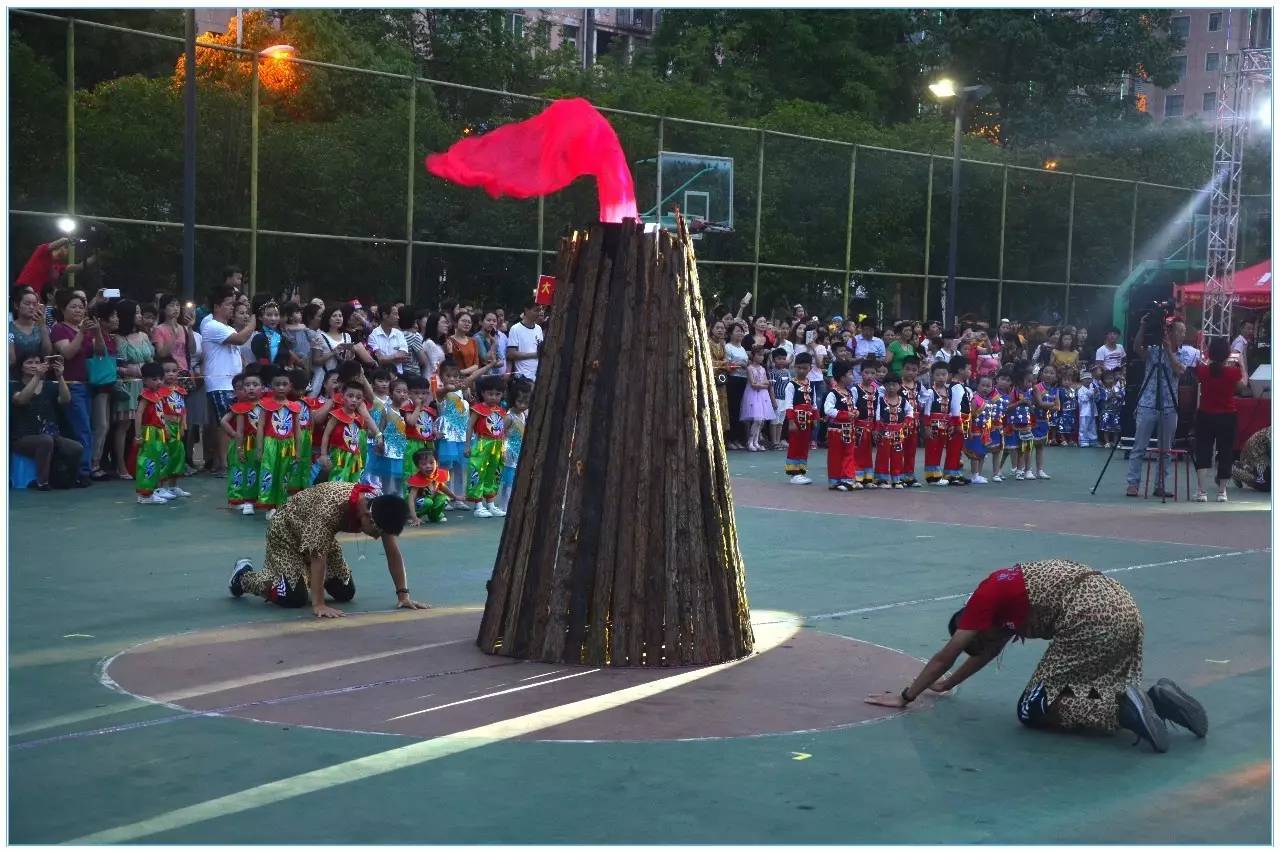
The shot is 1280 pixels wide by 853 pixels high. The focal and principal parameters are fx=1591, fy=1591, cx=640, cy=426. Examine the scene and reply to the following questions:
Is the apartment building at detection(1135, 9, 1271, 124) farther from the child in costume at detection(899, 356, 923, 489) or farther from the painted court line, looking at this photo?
the painted court line

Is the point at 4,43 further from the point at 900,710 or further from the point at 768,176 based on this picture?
the point at 768,176

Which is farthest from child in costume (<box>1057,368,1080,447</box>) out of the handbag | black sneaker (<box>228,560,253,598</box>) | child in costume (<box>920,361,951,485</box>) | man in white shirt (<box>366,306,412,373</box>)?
black sneaker (<box>228,560,253,598</box>)

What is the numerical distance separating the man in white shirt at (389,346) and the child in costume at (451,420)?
170cm

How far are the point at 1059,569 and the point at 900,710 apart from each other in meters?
0.88

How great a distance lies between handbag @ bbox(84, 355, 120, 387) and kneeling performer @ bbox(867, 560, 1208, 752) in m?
9.60

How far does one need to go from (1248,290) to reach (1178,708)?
2514 cm

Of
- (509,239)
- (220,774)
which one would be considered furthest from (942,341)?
(220,774)

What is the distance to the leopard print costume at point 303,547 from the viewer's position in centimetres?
840

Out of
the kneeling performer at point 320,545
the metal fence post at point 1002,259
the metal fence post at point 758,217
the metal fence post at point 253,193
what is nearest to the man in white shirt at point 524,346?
the metal fence post at point 253,193

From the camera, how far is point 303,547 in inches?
331

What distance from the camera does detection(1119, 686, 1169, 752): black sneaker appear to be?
19.9ft

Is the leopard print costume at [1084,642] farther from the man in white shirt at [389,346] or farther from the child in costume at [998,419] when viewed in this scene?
the child in costume at [998,419]

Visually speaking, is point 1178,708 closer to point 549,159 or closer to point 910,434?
point 549,159

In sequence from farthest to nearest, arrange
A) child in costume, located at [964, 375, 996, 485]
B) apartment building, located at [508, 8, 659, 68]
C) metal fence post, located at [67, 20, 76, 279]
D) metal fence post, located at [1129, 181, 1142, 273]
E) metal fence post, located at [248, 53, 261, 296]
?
apartment building, located at [508, 8, 659, 68], metal fence post, located at [1129, 181, 1142, 273], metal fence post, located at [248, 53, 261, 296], metal fence post, located at [67, 20, 76, 279], child in costume, located at [964, 375, 996, 485]
